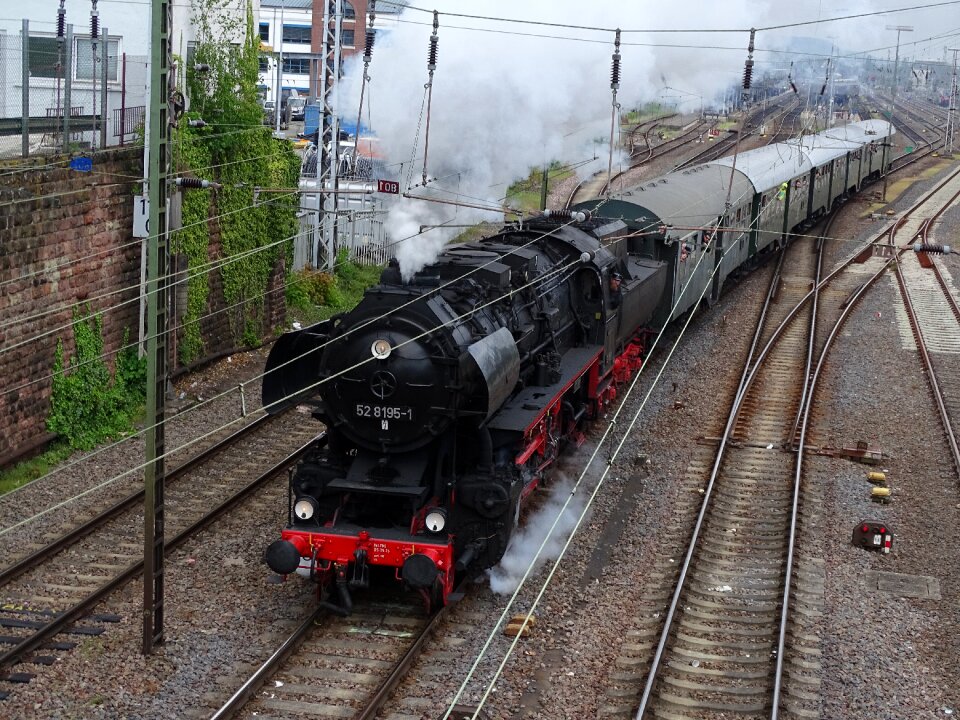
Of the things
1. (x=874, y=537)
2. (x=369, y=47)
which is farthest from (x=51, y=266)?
(x=874, y=537)

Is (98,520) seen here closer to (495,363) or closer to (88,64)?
(495,363)

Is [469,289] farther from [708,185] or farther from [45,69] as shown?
[708,185]

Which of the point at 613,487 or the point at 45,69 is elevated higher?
the point at 45,69

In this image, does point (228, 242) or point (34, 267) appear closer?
point (34, 267)

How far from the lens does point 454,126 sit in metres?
17.7

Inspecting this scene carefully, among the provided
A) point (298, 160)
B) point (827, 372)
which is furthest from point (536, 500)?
point (298, 160)

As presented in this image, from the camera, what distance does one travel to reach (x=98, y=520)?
14.0 metres

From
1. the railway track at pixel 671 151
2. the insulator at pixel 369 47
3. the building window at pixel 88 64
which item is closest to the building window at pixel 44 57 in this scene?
the building window at pixel 88 64

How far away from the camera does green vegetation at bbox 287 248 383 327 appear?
2575cm

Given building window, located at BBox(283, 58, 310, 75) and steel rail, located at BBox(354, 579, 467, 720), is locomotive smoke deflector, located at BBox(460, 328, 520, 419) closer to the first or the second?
steel rail, located at BBox(354, 579, 467, 720)

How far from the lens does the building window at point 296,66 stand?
63.0 metres

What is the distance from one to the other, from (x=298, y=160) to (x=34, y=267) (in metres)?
9.52

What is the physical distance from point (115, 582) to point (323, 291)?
595 inches

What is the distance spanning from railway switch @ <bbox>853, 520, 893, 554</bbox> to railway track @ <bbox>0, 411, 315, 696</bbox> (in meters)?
7.68
